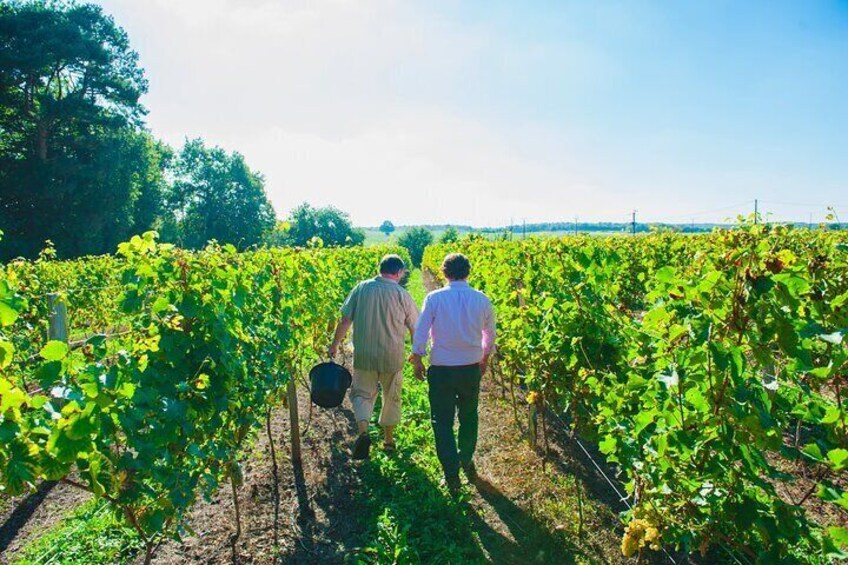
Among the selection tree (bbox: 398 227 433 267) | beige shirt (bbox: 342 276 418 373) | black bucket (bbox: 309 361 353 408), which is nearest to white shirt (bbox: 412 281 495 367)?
beige shirt (bbox: 342 276 418 373)

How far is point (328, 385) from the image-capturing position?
4.51 metres

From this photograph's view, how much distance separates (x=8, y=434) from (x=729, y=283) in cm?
265

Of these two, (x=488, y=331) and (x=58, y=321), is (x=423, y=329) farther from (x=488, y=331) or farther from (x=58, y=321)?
(x=58, y=321)

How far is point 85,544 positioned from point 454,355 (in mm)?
3161

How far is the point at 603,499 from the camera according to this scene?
165 inches

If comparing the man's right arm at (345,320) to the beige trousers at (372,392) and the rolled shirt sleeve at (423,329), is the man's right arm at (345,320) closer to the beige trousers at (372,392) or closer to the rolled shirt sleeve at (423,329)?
the beige trousers at (372,392)

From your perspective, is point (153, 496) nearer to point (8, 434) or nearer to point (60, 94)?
point (8, 434)

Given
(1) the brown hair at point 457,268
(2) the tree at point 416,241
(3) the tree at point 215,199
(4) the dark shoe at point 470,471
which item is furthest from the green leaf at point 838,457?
(2) the tree at point 416,241

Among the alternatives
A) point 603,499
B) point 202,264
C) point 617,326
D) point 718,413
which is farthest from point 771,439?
point 202,264

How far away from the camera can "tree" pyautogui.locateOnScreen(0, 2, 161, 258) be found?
24953mm

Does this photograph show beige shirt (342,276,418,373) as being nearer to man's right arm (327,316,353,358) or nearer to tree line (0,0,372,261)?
man's right arm (327,316,353,358)

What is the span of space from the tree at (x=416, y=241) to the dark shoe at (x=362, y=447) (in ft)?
181

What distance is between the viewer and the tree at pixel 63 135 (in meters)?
25.0

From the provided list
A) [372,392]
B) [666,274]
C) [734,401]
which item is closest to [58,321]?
[372,392]
